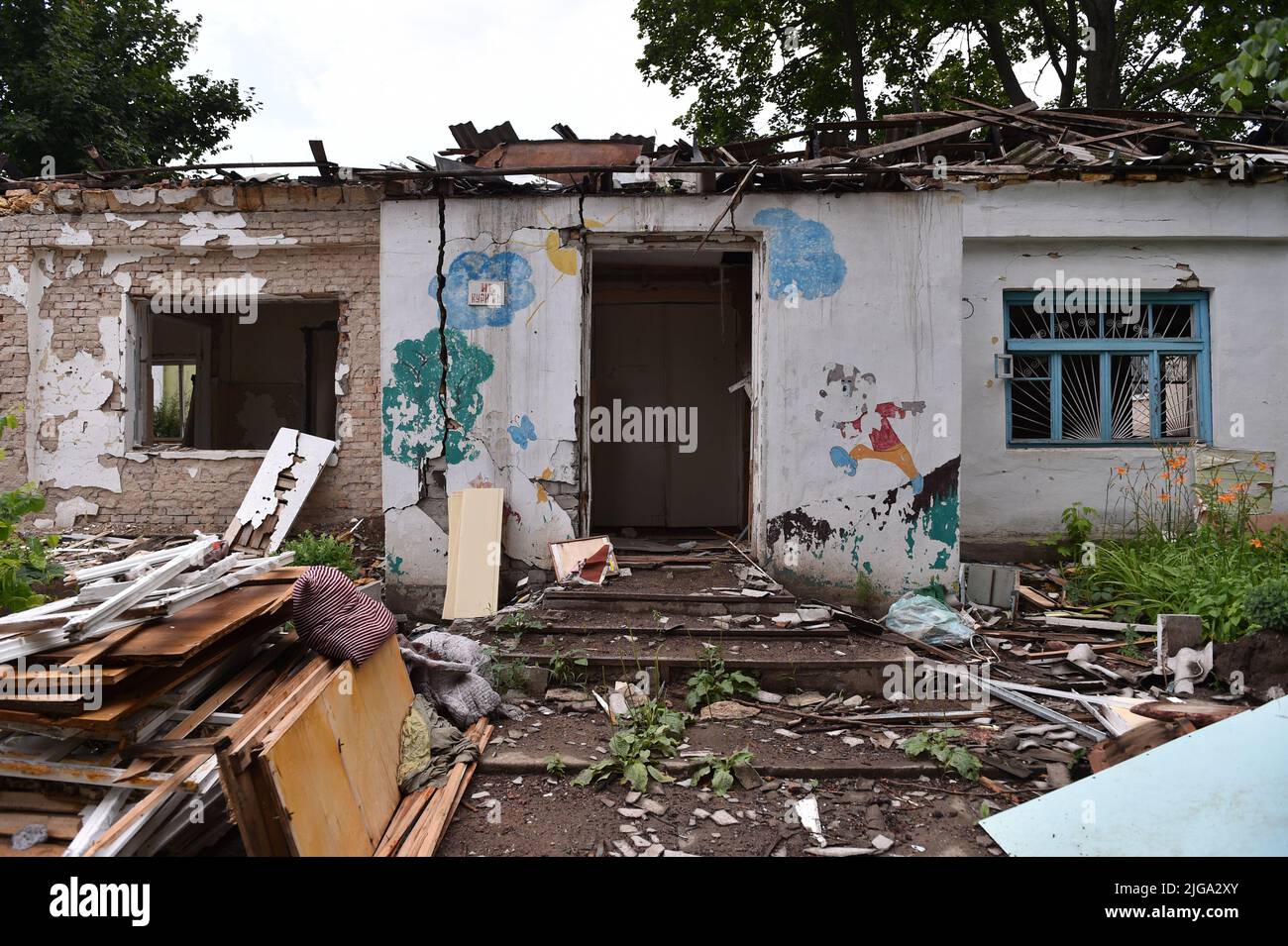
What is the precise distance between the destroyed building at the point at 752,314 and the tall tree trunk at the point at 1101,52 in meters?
5.68

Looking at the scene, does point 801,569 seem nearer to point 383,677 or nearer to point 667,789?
point 667,789

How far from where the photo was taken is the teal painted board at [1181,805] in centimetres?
269

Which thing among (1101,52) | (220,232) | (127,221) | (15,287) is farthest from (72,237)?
(1101,52)

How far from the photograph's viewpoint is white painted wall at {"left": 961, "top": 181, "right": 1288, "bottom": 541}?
6570mm

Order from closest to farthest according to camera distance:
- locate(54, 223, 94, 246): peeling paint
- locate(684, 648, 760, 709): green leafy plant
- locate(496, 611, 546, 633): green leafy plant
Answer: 1. locate(684, 648, 760, 709): green leafy plant
2. locate(496, 611, 546, 633): green leafy plant
3. locate(54, 223, 94, 246): peeling paint

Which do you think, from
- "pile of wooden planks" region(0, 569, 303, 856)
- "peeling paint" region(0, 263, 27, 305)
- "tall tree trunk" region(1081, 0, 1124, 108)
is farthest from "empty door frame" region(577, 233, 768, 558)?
"tall tree trunk" region(1081, 0, 1124, 108)

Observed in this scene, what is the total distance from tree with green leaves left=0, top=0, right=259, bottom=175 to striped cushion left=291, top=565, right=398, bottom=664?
36.4ft

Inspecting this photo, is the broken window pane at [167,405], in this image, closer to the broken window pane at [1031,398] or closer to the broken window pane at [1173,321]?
the broken window pane at [1031,398]

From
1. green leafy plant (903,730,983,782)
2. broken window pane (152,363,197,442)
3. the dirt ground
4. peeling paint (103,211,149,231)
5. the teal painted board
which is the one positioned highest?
peeling paint (103,211,149,231)

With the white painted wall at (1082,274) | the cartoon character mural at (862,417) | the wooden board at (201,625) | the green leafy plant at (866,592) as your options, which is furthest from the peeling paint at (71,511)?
the white painted wall at (1082,274)

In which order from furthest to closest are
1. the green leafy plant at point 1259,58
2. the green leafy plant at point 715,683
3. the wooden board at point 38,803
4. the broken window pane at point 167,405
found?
the broken window pane at point 167,405 < the green leafy plant at point 715,683 < the green leafy plant at point 1259,58 < the wooden board at point 38,803

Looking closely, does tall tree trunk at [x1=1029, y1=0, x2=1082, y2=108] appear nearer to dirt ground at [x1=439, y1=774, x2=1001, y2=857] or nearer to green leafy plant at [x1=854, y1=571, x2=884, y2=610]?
green leafy plant at [x1=854, y1=571, x2=884, y2=610]

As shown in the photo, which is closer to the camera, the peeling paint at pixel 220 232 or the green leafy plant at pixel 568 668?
the green leafy plant at pixel 568 668
